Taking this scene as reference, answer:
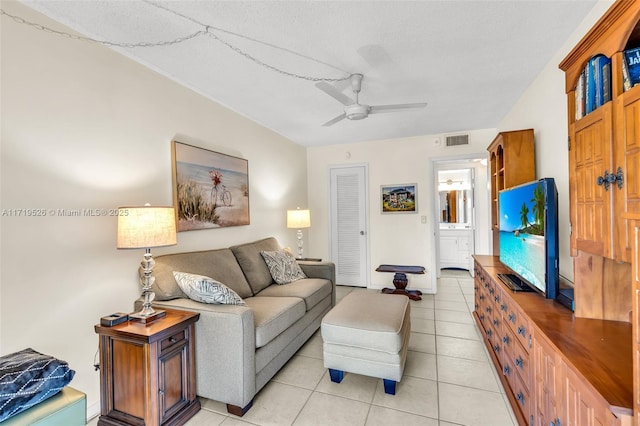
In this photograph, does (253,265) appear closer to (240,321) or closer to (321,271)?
(321,271)

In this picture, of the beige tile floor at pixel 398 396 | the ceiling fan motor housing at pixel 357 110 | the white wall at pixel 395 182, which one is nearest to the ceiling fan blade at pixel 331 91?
the ceiling fan motor housing at pixel 357 110

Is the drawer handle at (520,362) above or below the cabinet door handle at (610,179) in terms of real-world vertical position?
below

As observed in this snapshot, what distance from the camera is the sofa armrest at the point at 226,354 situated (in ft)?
6.15

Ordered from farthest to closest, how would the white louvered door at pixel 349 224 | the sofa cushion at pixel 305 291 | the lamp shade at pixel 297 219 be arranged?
the white louvered door at pixel 349 224
the lamp shade at pixel 297 219
the sofa cushion at pixel 305 291

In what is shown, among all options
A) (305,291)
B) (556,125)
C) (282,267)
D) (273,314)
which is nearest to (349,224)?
(282,267)

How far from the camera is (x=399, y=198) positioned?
4.69 meters

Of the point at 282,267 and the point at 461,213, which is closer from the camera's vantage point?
the point at 282,267

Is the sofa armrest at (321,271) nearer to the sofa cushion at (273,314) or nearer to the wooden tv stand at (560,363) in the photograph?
the sofa cushion at (273,314)

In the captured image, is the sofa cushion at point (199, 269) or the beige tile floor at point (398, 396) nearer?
the beige tile floor at point (398, 396)

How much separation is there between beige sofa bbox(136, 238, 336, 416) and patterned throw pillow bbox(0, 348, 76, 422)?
2.57ft

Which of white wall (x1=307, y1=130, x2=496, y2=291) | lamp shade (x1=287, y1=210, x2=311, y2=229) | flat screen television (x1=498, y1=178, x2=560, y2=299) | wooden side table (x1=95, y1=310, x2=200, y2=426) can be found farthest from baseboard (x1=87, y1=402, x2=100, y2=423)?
A: white wall (x1=307, y1=130, x2=496, y2=291)

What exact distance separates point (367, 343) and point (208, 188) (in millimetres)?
2053

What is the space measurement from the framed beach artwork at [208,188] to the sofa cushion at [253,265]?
305mm

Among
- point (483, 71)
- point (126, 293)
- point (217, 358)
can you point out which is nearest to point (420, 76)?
point (483, 71)
